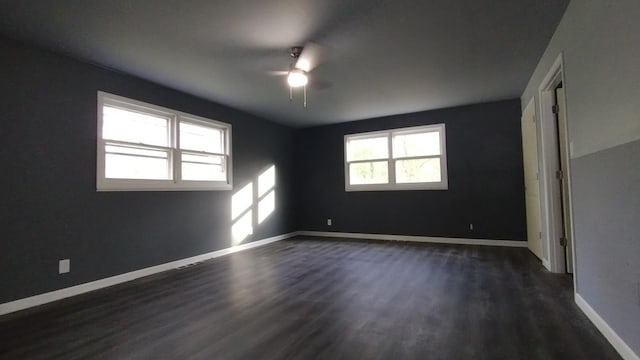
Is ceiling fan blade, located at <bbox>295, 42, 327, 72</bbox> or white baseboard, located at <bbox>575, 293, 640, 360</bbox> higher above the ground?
ceiling fan blade, located at <bbox>295, 42, 327, 72</bbox>

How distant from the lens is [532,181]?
4.22 meters

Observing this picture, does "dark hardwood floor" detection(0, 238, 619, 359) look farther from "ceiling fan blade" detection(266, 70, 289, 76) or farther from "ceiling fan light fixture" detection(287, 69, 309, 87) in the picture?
"ceiling fan blade" detection(266, 70, 289, 76)

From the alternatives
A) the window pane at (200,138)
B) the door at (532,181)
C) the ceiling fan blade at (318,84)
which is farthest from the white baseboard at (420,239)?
the ceiling fan blade at (318,84)

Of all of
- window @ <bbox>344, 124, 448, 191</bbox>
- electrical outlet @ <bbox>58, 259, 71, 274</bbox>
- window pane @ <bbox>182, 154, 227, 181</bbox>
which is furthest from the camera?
window @ <bbox>344, 124, 448, 191</bbox>

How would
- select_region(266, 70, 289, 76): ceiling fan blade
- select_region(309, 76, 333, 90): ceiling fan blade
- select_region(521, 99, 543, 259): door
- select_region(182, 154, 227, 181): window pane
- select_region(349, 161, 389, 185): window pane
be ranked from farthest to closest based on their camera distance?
1. select_region(349, 161, 389, 185): window pane
2. select_region(182, 154, 227, 181): window pane
3. select_region(309, 76, 333, 90): ceiling fan blade
4. select_region(521, 99, 543, 259): door
5. select_region(266, 70, 289, 76): ceiling fan blade

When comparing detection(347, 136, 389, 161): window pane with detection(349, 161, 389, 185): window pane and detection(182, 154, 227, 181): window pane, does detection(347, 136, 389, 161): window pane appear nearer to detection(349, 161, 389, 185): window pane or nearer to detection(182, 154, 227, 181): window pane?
detection(349, 161, 389, 185): window pane

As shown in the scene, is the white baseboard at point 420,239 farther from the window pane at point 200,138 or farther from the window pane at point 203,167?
the window pane at point 200,138

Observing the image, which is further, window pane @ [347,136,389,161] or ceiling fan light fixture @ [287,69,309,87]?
window pane @ [347,136,389,161]

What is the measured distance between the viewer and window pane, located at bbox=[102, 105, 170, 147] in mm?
3568

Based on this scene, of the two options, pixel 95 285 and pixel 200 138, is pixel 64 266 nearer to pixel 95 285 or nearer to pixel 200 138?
pixel 95 285

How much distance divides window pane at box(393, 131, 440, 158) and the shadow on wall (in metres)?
2.60

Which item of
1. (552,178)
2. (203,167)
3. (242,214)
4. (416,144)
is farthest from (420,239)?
(203,167)

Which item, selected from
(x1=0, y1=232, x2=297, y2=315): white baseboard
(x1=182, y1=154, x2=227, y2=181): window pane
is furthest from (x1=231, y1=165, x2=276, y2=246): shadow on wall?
(x1=182, y1=154, x2=227, y2=181): window pane

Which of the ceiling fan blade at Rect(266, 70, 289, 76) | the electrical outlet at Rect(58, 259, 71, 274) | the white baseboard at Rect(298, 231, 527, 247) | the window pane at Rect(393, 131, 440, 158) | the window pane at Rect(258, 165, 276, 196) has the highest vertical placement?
the ceiling fan blade at Rect(266, 70, 289, 76)
